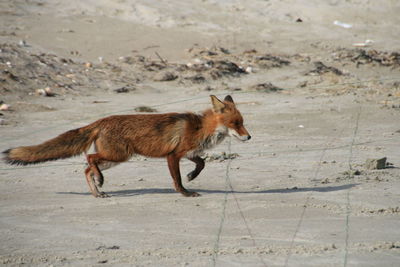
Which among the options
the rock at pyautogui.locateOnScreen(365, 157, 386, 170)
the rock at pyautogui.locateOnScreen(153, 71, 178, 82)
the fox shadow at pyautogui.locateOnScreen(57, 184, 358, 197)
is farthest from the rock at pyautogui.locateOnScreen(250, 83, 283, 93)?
the fox shadow at pyautogui.locateOnScreen(57, 184, 358, 197)

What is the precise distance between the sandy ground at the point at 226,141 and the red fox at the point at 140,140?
402mm

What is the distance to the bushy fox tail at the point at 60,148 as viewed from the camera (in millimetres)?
7789

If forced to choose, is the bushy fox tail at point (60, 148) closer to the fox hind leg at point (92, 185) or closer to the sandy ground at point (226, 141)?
the fox hind leg at point (92, 185)

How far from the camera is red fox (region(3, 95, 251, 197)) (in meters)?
7.82

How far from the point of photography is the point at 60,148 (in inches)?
311

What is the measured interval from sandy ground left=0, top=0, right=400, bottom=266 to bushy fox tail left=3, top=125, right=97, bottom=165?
1.43 feet

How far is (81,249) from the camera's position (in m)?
5.79

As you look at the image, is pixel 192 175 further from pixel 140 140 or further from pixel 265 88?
pixel 265 88

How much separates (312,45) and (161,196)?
459 inches

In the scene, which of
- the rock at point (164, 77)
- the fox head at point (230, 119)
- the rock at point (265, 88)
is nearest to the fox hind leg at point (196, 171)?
the fox head at point (230, 119)

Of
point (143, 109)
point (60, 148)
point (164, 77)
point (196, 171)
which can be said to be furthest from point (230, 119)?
point (164, 77)

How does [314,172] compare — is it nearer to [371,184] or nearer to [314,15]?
[371,184]

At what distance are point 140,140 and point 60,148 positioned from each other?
3.12 feet

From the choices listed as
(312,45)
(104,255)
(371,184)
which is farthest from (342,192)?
(312,45)
